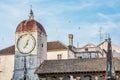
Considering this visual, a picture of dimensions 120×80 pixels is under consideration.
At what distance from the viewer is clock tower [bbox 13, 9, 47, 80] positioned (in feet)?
215

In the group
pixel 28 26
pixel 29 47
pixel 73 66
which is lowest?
pixel 73 66

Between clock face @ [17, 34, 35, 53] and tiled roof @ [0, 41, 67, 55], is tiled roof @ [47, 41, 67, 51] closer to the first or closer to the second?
tiled roof @ [0, 41, 67, 55]

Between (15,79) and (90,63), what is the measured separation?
41.3 ft

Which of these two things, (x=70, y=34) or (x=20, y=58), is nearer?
(x=20, y=58)

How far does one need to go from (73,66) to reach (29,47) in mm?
8126

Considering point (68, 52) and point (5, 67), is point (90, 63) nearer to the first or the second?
point (68, 52)

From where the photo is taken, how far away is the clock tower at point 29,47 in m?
65.6

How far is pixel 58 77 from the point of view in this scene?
61.5m

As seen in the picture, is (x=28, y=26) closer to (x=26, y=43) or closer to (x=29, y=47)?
(x=26, y=43)

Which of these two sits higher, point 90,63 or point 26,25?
point 26,25

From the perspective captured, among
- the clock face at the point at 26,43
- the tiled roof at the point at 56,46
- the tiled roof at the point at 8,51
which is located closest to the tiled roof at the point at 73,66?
the clock face at the point at 26,43

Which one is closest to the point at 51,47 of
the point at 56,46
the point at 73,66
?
the point at 56,46

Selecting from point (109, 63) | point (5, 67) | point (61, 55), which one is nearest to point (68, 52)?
point (61, 55)

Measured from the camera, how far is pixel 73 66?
206ft
